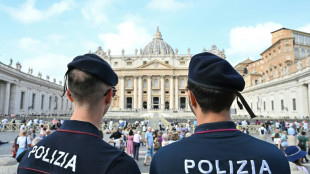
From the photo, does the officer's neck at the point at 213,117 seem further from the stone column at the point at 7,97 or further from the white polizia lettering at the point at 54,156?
the stone column at the point at 7,97

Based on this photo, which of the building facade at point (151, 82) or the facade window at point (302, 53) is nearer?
the facade window at point (302, 53)

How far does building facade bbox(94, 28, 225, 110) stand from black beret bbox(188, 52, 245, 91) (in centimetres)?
5524

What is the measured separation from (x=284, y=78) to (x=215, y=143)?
3471 cm

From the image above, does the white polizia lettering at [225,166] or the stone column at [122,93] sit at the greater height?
the stone column at [122,93]

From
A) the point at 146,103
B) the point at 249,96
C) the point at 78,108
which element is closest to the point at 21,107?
the point at 146,103

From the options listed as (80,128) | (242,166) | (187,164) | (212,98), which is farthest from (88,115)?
(242,166)

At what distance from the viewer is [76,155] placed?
1081mm

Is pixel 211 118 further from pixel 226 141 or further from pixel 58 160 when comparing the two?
pixel 58 160

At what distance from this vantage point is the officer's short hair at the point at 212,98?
1.25 metres

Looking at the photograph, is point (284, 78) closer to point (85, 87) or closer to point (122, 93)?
point (85, 87)

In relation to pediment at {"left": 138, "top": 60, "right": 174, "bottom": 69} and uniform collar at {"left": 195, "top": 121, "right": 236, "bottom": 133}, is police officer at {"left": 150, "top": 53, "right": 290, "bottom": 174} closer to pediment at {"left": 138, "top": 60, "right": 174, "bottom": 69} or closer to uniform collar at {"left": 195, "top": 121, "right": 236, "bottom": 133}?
uniform collar at {"left": 195, "top": 121, "right": 236, "bottom": 133}

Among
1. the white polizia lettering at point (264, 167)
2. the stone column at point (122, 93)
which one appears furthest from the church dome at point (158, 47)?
the white polizia lettering at point (264, 167)

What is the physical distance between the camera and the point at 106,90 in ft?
4.53

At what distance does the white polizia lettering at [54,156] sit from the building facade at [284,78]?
29.6 m
